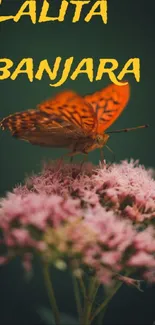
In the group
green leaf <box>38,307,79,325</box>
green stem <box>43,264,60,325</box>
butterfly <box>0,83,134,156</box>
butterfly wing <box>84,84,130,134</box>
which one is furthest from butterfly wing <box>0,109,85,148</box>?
green leaf <box>38,307,79,325</box>

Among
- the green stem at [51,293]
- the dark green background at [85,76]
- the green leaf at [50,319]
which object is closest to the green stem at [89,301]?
the green stem at [51,293]

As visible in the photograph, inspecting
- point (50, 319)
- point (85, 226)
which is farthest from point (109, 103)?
point (50, 319)

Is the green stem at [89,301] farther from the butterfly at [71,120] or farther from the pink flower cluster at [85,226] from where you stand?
the butterfly at [71,120]

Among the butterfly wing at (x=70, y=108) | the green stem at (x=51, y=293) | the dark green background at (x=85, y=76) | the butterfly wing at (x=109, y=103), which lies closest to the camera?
the green stem at (x=51, y=293)

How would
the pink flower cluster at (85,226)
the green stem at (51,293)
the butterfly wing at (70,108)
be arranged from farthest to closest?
the butterfly wing at (70,108) < the green stem at (51,293) < the pink flower cluster at (85,226)

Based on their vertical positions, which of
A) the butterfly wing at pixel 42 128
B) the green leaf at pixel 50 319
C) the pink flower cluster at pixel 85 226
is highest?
the butterfly wing at pixel 42 128

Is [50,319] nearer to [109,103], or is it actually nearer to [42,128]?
A: [42,128]
